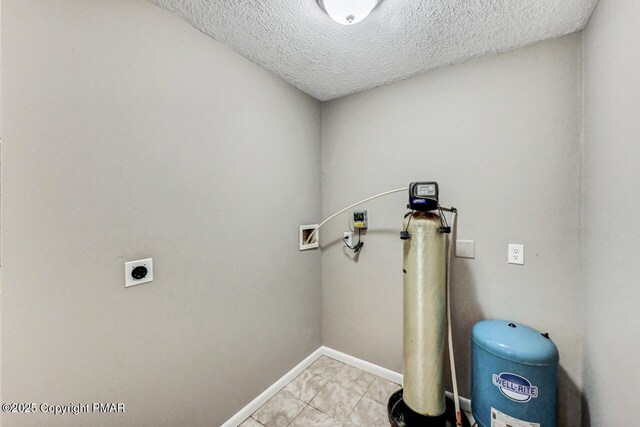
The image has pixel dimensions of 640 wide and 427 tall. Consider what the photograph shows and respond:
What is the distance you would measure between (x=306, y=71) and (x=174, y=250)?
147 cm

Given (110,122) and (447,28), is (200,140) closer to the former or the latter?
(110,122)

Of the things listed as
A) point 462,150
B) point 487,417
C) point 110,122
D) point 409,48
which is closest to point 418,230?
point 462,150

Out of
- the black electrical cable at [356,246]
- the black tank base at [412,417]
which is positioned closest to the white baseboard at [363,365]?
the black tank base at [412,417]

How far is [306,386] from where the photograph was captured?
6.07 feet

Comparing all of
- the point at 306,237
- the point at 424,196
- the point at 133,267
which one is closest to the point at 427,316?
the point at 424,196

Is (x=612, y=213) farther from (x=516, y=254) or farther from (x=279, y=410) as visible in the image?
(x=279, y=410)

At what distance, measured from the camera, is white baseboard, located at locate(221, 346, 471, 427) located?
5.09 ft

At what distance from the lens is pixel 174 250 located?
1.24 m

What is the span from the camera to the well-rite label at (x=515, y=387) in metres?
1.13

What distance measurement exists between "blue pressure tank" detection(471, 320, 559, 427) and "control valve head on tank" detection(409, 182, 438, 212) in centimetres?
74

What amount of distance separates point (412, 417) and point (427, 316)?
0.60m

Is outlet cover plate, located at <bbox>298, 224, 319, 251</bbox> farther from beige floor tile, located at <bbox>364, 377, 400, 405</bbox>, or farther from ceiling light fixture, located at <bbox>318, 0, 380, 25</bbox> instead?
ceiling light fixture, located at <bbox>318, 0, 380, 25</bbox>

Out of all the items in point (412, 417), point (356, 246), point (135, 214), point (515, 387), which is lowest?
point (412, 417)

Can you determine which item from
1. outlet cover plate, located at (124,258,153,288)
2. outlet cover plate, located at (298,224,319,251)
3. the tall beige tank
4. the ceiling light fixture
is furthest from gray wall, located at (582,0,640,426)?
outlet cover plate, located at (124,258,153,288)
